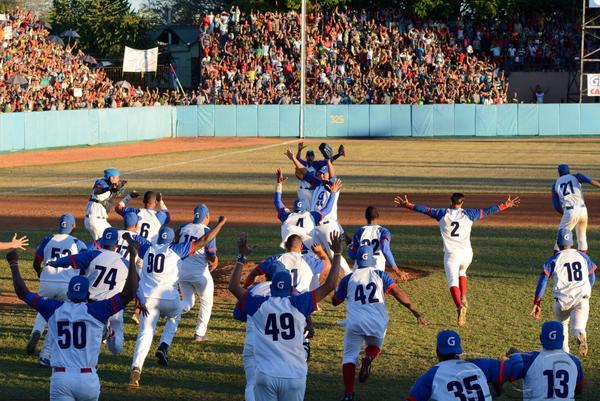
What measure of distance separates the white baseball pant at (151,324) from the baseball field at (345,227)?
1.39ft

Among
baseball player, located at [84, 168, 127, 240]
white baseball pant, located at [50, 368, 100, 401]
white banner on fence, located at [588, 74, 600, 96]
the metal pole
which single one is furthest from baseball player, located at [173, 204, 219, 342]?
white banner on fence, located at [588, 74, 600, 96]

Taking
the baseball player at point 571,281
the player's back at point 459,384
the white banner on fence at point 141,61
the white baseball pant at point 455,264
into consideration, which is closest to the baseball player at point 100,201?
the white baseball pant at point 455,264

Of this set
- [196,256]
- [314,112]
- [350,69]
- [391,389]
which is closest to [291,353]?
[391,389]

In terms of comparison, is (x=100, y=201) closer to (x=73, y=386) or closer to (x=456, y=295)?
(x=456, y=295)

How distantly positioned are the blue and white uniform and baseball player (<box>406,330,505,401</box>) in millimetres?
3178

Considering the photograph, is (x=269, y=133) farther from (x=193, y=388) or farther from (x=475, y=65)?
(x=193, y=388)

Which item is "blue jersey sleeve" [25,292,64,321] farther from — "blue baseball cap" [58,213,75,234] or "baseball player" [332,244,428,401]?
"blue baseball cap" [58,213,75,234]

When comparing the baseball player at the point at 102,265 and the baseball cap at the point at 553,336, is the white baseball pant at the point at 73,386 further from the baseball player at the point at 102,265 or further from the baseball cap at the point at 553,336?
the baseball cap at the point at 553,336

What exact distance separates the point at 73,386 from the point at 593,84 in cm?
5221

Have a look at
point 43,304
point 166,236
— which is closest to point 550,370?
point 43,304

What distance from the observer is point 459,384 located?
7.86m

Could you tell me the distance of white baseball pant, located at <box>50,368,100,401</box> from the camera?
30.3ft

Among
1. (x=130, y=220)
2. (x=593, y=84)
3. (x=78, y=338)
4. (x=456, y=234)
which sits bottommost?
(x=78, y=338)

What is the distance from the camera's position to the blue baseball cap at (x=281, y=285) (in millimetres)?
9234
